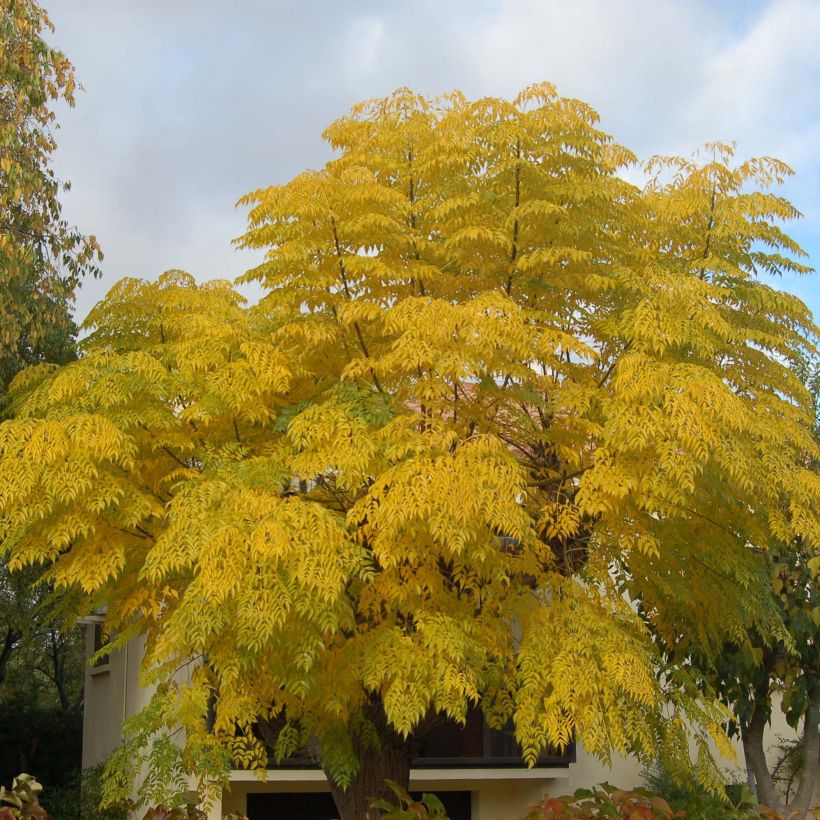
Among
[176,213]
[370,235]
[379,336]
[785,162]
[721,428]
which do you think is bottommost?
[721,428]

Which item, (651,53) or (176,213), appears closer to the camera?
(651,53)

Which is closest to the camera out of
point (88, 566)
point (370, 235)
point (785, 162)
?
point (88, 566)

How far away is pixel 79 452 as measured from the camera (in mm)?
10766

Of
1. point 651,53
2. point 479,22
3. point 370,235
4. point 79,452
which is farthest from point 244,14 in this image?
point 79,452

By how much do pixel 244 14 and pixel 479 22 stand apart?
10.1 feet

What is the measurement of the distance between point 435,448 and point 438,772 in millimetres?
9490

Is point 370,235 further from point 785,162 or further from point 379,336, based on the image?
point 785,162

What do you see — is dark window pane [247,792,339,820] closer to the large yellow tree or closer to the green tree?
the large yellow tree

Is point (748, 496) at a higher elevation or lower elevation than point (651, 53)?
lower

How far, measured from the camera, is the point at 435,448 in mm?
10773

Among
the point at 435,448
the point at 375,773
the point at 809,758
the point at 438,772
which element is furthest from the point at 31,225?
the point at 809,758

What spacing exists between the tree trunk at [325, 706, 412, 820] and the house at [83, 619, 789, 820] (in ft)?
14.0

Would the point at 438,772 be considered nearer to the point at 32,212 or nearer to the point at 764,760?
the point at 764,760

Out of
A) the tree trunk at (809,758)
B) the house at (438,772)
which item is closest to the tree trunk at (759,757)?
the tree trunk at (809,758)
